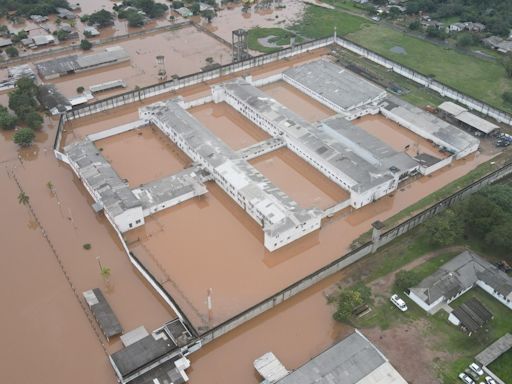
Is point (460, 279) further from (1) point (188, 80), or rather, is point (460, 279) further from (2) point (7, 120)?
(2) point (7, 120)

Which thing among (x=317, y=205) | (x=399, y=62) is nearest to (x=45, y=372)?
(x=317, y=205)

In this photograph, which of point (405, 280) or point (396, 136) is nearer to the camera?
point (405, 280)

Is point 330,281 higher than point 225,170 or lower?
lower

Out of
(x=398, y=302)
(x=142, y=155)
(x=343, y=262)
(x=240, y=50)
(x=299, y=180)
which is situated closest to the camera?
(x=398, y=302)

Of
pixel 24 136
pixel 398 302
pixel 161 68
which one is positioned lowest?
pixel 398 302

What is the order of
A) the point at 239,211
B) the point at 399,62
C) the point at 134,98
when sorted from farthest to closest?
1. the point at 399,62
2. the point at 134,98
3. the point at 239,211

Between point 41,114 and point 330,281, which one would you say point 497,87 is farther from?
point 41,114

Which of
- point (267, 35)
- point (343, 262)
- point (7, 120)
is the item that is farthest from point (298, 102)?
point (7, 120)
